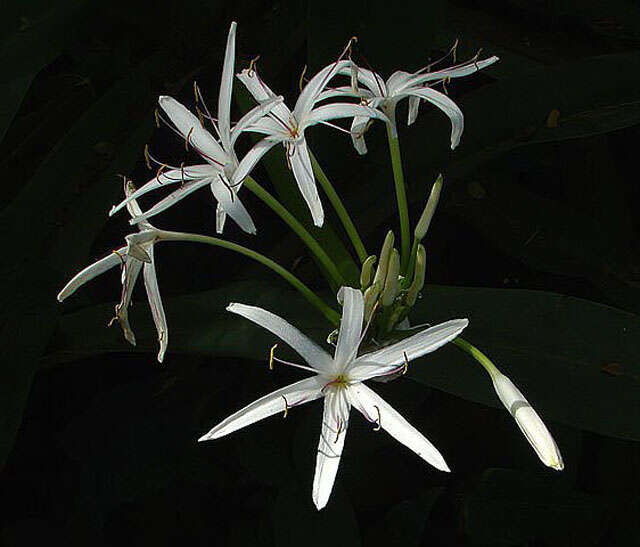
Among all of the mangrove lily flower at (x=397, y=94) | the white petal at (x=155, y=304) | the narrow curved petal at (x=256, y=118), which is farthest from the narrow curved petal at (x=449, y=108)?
the white petal at (x=155, y=304)

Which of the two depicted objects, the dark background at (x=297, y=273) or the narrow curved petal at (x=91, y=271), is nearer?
the narrow curved petal at (x=91, y=271)

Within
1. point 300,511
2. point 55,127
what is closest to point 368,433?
point 300,511

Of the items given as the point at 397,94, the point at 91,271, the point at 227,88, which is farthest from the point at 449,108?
the point at 91,271

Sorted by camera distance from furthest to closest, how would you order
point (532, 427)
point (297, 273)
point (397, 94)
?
point (297, 273), point (397, 94), point (532, 427)

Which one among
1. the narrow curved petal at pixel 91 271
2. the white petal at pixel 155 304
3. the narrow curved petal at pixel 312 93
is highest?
the narrow curved petal at pixel 312 93

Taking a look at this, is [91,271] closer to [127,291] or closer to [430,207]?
[127,291]

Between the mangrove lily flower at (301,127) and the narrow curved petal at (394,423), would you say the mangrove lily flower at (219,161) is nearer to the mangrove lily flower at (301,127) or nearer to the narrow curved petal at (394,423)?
the mangrove lily flower at (301,127)

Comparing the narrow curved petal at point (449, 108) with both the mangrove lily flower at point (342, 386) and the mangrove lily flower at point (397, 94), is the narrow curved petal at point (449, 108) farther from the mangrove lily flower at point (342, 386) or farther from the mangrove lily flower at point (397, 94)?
the mangrove lily flower at point (342, 386)

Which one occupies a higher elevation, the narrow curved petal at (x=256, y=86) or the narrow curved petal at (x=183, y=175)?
the narrow curved petal at (x=256, y=86)
